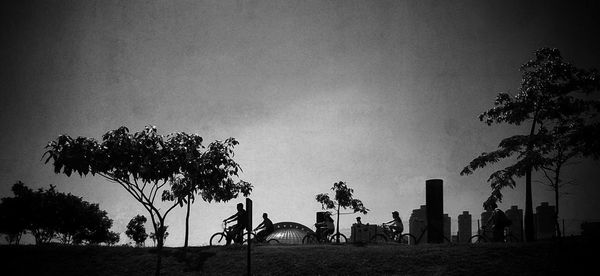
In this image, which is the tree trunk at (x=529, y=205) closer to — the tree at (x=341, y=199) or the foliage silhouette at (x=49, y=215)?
the tree at (x=341, y=199)

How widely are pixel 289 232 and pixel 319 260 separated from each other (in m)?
46.2

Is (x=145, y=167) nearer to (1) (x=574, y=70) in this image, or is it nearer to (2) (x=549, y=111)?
(2) (x=549, y=111)

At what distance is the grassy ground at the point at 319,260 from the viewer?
1466cm

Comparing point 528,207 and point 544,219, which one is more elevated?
point 528,207

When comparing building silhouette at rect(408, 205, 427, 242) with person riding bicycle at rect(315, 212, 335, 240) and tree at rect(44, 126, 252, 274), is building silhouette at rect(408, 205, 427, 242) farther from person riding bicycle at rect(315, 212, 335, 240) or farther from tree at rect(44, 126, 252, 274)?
tree at rect(44, 126, 252, 274)

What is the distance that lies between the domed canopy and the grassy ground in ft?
133

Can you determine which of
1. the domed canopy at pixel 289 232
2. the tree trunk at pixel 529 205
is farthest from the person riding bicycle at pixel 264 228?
the domed canopy at pixel 289 232

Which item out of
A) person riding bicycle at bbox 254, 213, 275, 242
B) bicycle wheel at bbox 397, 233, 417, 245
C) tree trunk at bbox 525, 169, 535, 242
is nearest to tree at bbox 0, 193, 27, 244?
person riding bicycle at bbox 254, 213, 275, 242

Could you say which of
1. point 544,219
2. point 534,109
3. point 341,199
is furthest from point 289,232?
point 544,219

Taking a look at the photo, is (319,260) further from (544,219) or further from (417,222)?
(544,219)

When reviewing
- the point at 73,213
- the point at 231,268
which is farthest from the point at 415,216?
the point at 231,268

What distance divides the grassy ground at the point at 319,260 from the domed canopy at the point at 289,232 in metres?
40.5

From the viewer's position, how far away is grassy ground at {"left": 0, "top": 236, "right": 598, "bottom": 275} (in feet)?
48.1

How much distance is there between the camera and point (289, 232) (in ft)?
203
